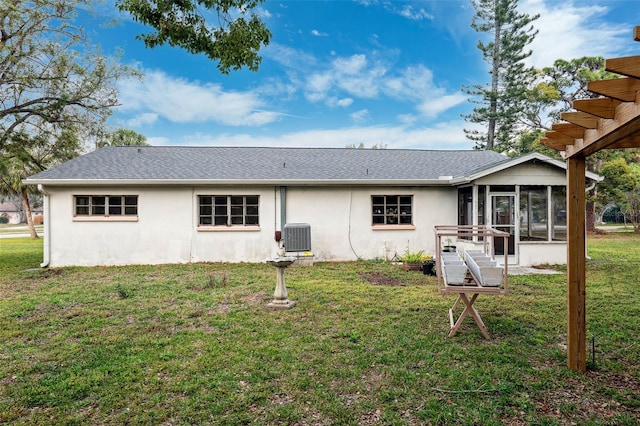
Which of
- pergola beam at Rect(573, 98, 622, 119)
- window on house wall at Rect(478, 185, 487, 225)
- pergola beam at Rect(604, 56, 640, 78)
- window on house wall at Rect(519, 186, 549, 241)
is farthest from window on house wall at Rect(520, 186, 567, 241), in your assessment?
pergola beam at Rect(604, 56, 640, 78)

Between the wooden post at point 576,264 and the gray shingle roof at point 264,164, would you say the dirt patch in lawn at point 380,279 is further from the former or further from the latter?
the wooden post at point 576,264

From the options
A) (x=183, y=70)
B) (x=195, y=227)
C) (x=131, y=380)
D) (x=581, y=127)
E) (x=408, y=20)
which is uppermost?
(x=408, y=20)

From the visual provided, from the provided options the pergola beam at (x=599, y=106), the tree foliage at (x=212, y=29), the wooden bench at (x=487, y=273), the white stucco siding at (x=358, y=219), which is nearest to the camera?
the pergola beam at (x=599, y=106)

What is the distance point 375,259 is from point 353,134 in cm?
2914

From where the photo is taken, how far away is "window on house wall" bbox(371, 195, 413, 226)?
10.7 m

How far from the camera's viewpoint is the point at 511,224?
31.5 feet

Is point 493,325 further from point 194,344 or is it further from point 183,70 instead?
point 183,70

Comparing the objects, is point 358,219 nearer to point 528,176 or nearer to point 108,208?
point 528,176

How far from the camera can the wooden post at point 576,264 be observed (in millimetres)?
3412

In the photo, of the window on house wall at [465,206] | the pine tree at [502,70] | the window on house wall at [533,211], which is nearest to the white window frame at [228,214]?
the window on house wall at [465,206]

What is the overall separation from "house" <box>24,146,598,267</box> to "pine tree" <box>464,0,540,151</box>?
17.0 meters

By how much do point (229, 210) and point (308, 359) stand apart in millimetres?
7235

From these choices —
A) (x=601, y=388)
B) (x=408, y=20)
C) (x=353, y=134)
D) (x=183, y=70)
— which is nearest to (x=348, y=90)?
(x=408, y=20)

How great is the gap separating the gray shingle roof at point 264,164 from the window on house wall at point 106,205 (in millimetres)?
662
